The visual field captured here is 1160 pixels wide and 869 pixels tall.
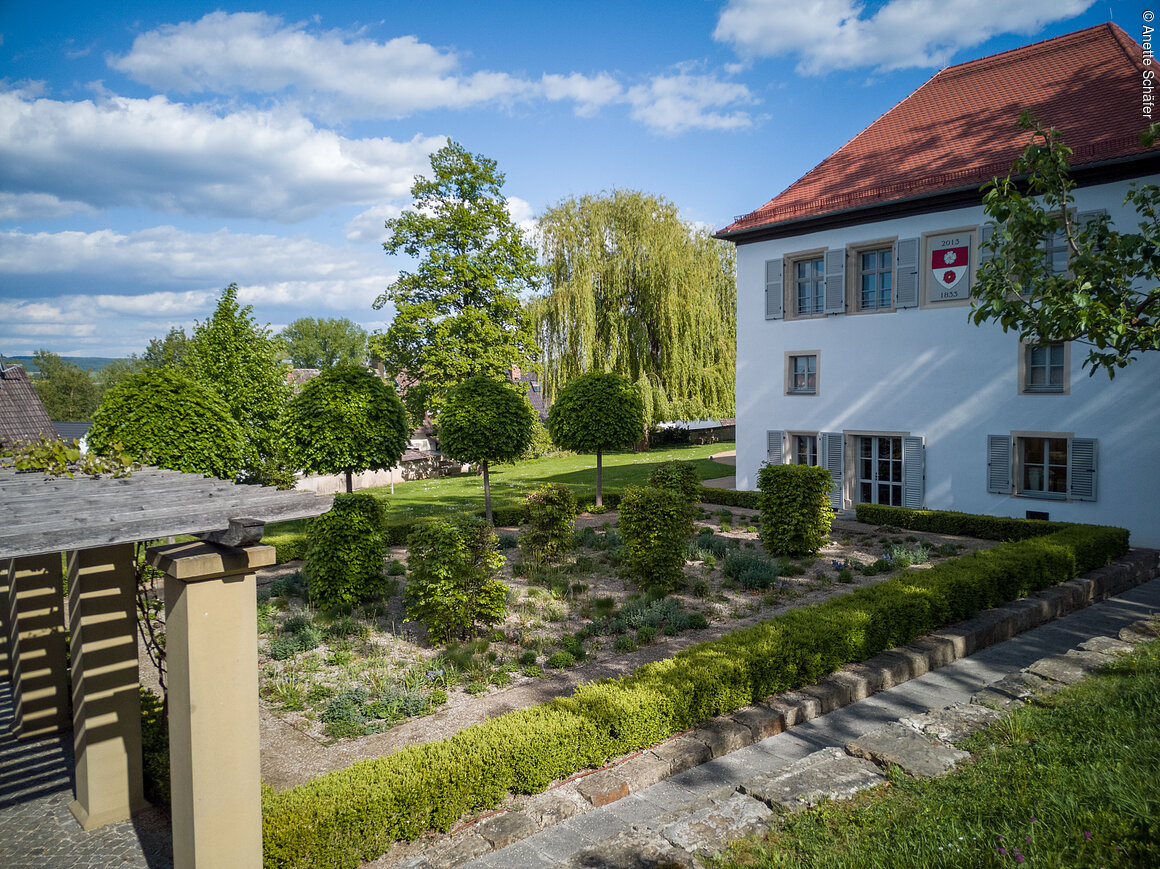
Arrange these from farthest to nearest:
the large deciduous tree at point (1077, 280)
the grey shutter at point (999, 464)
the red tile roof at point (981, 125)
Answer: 1. the grey shutter at point (999, 464)
2. the red tile roof at point (981, 125)
3. the large deciduous tree at point (1077, 280)

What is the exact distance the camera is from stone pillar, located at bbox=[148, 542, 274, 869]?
137 inches

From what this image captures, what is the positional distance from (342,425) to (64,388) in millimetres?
70661

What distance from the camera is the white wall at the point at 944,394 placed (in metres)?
13.1

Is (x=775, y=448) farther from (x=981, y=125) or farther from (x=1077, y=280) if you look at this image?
(x=1077, y=280)

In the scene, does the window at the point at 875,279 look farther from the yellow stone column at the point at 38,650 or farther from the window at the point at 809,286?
the yellow stone column at the point at 38,650

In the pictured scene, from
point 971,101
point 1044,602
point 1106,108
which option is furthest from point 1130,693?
point 971,101

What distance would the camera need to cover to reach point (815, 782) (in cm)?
445

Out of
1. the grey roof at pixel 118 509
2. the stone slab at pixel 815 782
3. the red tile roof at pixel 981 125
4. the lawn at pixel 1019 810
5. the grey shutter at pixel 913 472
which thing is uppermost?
the red tile roof at pixel 981 125

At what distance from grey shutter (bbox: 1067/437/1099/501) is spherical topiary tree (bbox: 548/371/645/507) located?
9503 mm

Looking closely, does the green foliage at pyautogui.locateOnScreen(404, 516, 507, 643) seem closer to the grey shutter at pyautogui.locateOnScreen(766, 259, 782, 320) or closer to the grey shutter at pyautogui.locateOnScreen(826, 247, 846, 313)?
the grey shutter at pyautogui.locateOnScreen(826, 247, 846, 313)

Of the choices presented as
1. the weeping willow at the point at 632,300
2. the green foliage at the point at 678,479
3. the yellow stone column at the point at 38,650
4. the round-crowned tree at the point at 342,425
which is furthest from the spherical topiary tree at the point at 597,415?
the yellow stone column at the point at 38,650

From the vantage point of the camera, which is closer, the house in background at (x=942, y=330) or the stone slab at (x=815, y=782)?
the stone slab at (x=815, y=782)

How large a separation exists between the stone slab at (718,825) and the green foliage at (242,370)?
12163 millimetres

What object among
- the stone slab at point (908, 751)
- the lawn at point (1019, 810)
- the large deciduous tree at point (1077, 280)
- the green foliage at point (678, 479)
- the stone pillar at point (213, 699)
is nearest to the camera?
the lawn at point (1019, 810)
